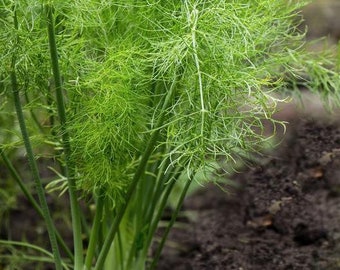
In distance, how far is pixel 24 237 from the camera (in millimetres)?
2408

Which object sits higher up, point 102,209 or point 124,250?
point 102,209

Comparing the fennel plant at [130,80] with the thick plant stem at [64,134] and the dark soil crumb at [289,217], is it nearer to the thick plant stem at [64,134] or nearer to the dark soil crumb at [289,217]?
the thick plant stem at [64,134]

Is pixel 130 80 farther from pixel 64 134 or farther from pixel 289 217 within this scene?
pixel 289 217

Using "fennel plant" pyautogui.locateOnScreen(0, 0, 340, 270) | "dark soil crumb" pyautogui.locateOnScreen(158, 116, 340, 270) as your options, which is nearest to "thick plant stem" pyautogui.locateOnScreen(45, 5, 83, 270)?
"fennel plant" pyautogui.locateOnScreen(0, 0, 340, 270)

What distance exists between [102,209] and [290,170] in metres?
0.69

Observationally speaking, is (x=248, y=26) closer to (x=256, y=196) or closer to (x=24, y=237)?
(x=256, y=196)

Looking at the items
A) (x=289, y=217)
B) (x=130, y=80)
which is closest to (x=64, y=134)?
(x=130, y=80)

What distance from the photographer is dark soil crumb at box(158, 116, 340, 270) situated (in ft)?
6.39

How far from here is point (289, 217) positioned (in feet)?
6.77

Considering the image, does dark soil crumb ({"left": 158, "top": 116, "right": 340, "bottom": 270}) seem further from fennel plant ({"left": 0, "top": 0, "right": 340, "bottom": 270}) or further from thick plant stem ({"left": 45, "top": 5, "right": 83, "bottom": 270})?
thick plant stem ({"left": 45, "top": 5, "right": 83, "bottom": 270})

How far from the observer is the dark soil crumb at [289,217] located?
1947 millimetres

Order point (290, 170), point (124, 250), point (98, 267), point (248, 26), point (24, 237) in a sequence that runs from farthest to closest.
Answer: point (24, 237), point (290, 170), point (124, 250), point (98, 267), point (248, 26)

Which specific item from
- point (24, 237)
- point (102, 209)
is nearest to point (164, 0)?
point (102, 209)

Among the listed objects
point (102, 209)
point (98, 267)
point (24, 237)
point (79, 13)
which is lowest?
point (24, 237)
